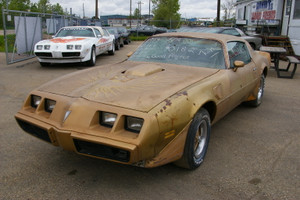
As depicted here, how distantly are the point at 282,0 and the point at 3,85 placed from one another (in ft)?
44.7

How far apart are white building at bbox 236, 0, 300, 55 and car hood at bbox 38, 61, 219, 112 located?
10444mm

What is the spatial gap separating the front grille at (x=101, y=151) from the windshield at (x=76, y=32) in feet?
29.0

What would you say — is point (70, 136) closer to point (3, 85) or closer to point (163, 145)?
point (163, 145)

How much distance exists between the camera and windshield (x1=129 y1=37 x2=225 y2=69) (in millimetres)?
3746

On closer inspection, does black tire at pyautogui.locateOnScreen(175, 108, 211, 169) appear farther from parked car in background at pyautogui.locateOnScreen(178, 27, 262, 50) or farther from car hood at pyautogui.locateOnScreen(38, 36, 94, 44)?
parked car in background at pyautogui.locateOnScreen(178, 27, 262, 50)

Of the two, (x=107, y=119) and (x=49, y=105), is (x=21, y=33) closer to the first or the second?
(x=49, y=105)

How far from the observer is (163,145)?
246 cm

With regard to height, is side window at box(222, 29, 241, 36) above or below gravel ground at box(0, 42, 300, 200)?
above

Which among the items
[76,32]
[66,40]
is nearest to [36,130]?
[66,40]

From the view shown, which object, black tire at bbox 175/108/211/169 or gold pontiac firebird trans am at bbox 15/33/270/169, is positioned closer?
gold pontiac firebird trans am at bbox 15/33/270/169

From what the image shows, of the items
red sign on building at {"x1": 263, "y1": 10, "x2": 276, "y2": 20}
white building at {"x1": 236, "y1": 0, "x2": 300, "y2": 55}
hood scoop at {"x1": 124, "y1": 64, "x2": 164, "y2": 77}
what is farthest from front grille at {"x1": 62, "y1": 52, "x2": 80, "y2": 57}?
red sign on building at {"x1": 263, "y1": 10, "x2": 276, "y2": 20}

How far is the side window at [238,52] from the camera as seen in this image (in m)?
4.03

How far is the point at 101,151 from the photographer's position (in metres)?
2.42

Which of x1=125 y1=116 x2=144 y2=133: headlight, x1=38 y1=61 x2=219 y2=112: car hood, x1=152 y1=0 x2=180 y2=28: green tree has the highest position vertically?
x1=152 y1=0 x2=180 y2=28: green tree
